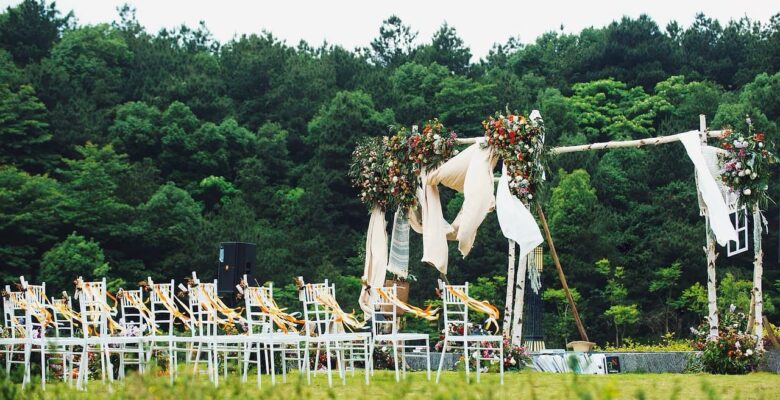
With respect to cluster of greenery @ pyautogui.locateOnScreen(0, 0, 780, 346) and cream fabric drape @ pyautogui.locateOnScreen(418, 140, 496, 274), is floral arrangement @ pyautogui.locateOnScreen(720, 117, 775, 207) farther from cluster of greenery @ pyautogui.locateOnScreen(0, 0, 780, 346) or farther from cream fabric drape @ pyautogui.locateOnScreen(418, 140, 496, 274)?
cluster of greenery @ pyautogui.locateOnScreen(0, 0, 780, 346)

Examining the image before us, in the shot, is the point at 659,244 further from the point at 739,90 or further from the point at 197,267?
the point at 197,267

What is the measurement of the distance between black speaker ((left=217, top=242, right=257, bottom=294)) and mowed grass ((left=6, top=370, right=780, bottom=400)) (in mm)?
2876

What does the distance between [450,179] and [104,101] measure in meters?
19.9

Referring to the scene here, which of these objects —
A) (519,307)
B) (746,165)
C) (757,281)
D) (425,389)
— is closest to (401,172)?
(519,307)

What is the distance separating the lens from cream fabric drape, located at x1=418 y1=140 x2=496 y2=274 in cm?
1089

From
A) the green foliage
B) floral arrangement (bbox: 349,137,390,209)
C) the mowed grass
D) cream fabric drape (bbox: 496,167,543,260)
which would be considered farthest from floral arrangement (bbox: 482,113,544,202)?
the green foliage

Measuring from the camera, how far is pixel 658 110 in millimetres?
29453

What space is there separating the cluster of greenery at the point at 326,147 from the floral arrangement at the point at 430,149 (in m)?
8.85

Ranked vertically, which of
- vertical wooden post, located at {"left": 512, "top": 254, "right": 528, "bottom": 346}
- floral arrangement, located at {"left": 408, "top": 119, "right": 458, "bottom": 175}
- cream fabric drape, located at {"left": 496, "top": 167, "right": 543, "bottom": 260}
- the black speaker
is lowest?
vertical wooden post, located at {"left": 512, "top": 254, "right": 528, "bottom": 346}

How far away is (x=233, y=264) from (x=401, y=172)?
2.14 m

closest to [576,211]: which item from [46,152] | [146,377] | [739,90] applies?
[739,90]

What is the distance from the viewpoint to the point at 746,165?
11086 millimetres

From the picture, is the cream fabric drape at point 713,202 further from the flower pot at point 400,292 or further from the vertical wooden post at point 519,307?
the flower pot at point 400,292

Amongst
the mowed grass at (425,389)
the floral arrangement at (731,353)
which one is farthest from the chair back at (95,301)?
the floral arrangement at (731,353)
